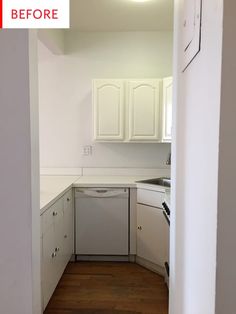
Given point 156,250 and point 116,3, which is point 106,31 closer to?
point 116,3

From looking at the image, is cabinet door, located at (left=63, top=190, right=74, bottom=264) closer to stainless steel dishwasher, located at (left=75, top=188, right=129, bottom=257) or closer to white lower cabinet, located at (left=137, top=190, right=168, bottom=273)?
stainless steel dishwasher, located at (left=75, top=188, right=129, bottom=257)

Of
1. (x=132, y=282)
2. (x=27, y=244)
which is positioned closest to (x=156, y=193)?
(x=132, y=282)

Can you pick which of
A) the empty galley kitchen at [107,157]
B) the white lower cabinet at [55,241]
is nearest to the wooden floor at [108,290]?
the empty galley kitchen at [107,157]

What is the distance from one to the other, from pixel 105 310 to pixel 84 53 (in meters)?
2.84

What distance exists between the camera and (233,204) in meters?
0.73

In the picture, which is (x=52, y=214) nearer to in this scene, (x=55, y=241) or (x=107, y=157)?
(x=55, y=241)

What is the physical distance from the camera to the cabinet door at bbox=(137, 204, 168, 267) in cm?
310

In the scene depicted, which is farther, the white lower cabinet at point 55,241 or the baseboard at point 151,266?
the baseboard at point 151,266

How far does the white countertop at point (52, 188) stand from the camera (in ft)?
7.76

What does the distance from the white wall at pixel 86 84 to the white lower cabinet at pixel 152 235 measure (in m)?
0.80

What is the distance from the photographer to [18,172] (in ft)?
5.27

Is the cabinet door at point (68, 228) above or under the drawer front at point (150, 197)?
under

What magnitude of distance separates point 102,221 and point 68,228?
15.4 inches

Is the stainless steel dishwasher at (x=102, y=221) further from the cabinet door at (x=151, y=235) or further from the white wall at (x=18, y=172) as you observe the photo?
the white wall at (x=18, y=172)
